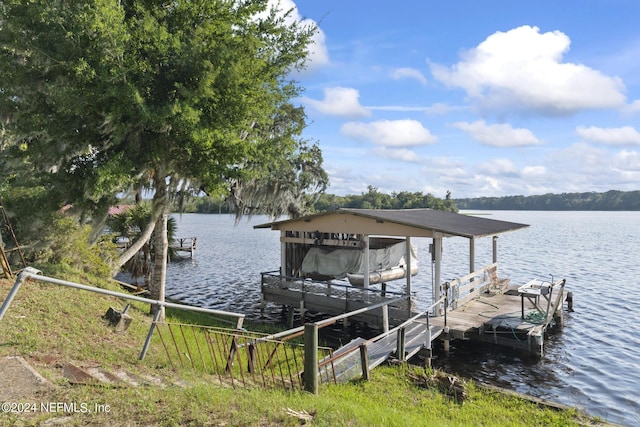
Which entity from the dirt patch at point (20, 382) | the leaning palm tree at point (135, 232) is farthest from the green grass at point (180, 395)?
the leaning palm tree at point (135, 232)

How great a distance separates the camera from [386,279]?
17.8 metres

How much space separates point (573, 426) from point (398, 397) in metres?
3.07

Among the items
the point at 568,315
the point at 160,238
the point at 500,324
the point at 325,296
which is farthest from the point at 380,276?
the point at 568,315

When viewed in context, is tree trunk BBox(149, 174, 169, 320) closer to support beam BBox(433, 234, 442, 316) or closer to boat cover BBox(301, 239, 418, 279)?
boat cover BBox(301, 239, 418, 279)

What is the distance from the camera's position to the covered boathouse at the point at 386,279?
1377 centimetres

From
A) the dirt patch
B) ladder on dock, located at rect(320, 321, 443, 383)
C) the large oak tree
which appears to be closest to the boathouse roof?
ladder on dock, located at rect(320, 321, 443, 383)

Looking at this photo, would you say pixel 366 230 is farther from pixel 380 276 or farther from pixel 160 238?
pixel 160 238

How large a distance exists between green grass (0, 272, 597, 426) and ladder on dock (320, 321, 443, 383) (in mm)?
329

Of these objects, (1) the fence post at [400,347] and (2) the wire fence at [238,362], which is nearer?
(2) the wire fence at [238,362]

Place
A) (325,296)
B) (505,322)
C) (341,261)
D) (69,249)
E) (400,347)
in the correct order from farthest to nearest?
(341,261), (325,296), (69,249), (505,322), (400,347)

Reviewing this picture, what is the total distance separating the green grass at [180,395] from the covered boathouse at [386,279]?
4.40m

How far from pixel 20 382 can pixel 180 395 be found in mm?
1968

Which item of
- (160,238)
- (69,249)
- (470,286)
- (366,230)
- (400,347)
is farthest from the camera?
(470,286)

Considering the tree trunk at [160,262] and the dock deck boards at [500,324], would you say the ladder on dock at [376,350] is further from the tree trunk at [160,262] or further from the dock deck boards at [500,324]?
the tree trunk at [160,262]
